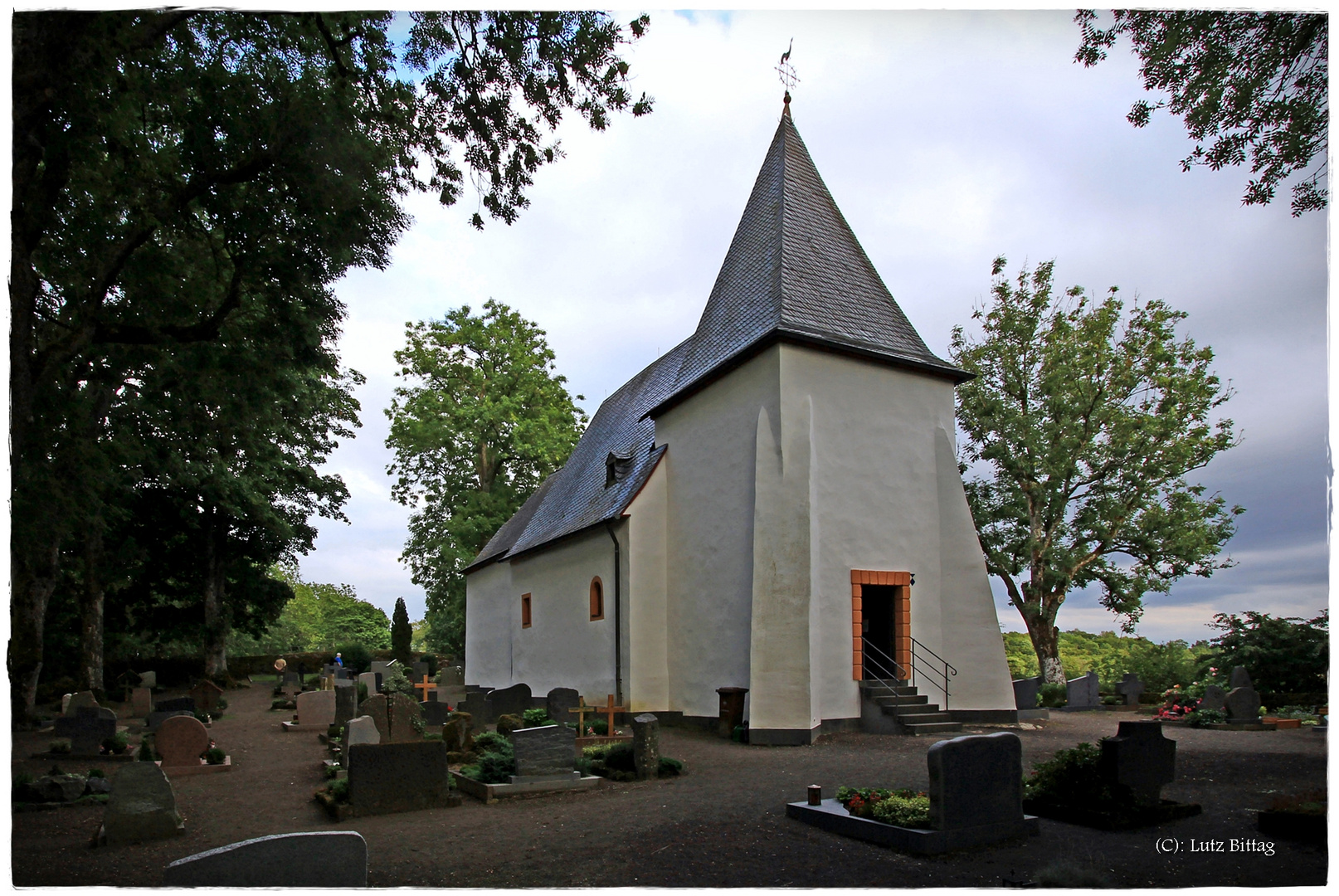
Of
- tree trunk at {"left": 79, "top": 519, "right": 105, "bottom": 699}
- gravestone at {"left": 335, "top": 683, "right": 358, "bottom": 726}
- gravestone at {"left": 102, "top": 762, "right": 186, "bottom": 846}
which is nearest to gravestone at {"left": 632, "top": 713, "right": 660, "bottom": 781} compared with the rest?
gravestone at {"left": 102, "top": 762, "right": 186, "bottom": 846}

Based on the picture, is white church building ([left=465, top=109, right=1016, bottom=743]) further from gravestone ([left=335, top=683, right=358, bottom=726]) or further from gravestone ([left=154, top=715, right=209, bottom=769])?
gravestone ([left=154, top=715, right=209, bottom=769])

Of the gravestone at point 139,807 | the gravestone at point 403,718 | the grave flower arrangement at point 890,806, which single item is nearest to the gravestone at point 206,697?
the gravestone at point 403,718

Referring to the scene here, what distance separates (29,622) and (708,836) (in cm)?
1693

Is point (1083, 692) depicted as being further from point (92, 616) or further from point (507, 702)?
point (92, 616)

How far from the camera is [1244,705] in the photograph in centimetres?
1452

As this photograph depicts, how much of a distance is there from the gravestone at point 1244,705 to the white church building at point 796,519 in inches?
163

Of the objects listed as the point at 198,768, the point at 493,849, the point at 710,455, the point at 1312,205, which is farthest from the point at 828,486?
the point at 198,768

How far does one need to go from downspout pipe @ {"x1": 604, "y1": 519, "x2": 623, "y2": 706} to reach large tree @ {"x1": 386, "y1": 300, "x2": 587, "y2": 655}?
49.5 ft

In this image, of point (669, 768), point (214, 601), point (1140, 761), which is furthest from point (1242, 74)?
point (214, 601)

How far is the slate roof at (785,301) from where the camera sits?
48.5 feet

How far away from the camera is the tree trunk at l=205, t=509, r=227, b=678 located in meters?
29.0

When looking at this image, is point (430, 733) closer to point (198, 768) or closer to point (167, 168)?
point (198, 768)

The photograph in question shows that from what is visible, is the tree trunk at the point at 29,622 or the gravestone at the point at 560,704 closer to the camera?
the gravestone at the point at 560,704

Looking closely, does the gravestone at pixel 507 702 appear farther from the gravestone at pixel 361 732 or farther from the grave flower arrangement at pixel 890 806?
the grave flower arrangement at pixel 890 806
